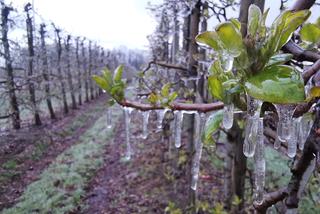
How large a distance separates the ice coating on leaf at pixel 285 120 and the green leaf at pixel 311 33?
175mm

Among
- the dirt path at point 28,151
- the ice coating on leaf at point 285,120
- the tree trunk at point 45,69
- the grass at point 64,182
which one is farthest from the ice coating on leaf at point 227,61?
the tree trunk at point 45,69

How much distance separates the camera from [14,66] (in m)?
13.0

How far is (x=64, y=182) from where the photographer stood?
309 inches

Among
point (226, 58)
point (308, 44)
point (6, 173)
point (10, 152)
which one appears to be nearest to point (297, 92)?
point (226, 58)

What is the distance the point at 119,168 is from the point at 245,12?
304 inches

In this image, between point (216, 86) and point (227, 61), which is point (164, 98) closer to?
point (216, 86)

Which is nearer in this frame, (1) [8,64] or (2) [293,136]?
(2) [293,136]

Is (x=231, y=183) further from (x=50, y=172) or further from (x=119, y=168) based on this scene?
(x=50, y=172)

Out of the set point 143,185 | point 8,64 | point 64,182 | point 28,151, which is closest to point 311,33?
point 143,185

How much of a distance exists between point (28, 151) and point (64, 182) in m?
3.47

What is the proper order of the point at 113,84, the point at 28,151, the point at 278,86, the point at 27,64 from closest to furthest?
the point at 278,86 → the point at 113,84 → the point at 28,151 → the point at 27,64

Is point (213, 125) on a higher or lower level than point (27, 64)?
lower

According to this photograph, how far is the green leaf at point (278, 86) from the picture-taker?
1.39 feet

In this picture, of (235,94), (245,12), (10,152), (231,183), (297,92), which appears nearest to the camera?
(297,92)
